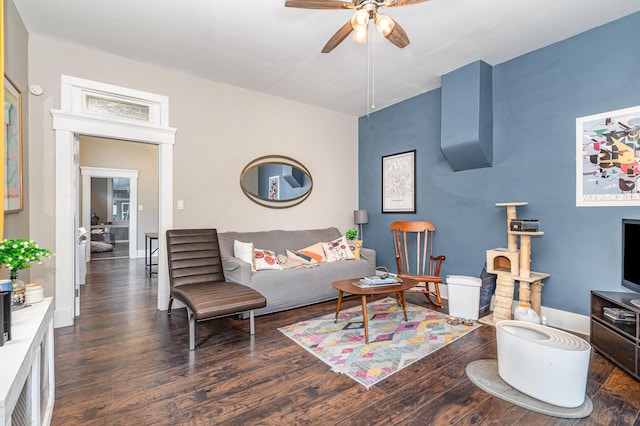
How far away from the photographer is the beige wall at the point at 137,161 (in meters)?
7.00

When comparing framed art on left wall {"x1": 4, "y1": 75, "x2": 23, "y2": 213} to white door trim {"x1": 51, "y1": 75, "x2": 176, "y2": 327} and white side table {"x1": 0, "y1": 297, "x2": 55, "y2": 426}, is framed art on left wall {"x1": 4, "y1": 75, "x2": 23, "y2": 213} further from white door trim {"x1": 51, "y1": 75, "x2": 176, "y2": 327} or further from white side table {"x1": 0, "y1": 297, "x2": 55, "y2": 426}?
white side table {"x1": 0, "y1": 297, "x2": 55, "y2": 426}

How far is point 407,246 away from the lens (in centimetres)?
466

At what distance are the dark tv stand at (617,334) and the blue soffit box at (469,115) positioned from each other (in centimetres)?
182

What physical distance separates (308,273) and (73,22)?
3409mm

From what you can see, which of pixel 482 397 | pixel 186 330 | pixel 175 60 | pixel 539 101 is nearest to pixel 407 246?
pixel 539 101

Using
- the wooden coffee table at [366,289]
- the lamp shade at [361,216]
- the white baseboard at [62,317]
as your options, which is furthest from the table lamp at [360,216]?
the white baseboard at [62,317]

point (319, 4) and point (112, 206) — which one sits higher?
point (319, 4)

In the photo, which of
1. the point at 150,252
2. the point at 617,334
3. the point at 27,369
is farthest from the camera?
the point at 150,252

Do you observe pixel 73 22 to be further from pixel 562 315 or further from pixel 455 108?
pixel 562 315

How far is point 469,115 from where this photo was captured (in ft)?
11.8

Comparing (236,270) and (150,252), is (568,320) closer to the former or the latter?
(236,270)

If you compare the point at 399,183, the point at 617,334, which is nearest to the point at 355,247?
the point at 399,183

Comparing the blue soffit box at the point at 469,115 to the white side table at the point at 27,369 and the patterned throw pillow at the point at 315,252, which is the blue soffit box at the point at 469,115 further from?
the white side table at the point at 27,369

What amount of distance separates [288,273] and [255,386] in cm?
164
